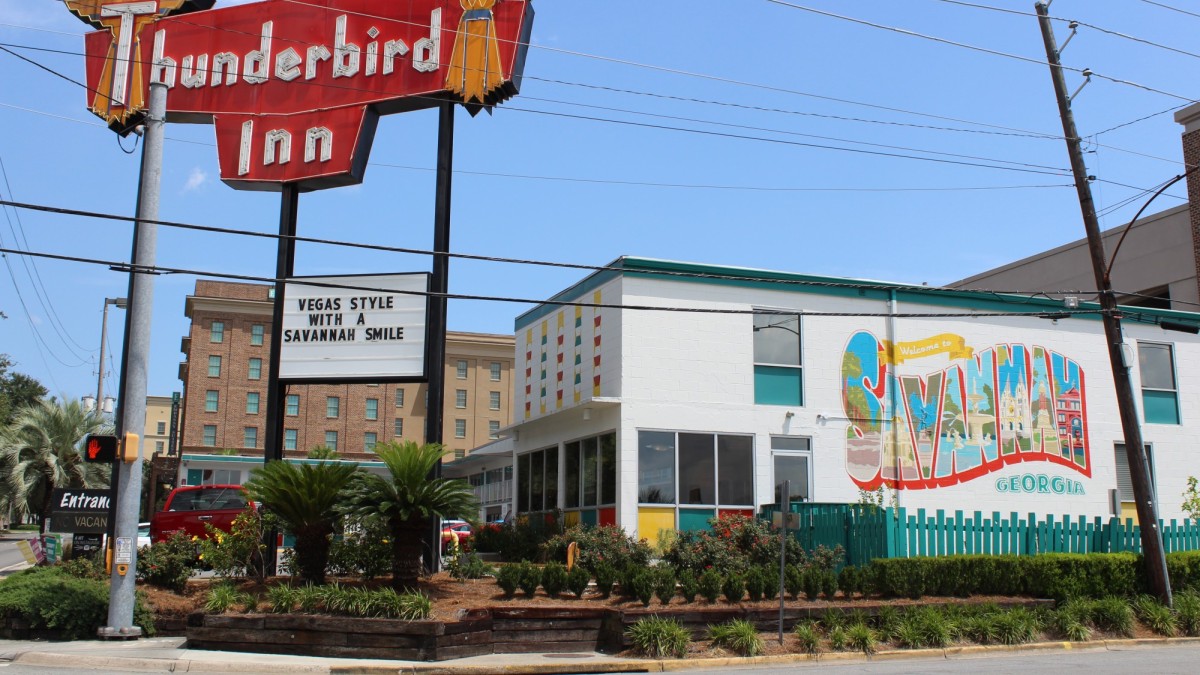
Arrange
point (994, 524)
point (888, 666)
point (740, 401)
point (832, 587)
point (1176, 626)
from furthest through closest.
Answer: point (740, 401) → point (994, 524) → point (1176, 626) → point (832, 587) → point (888, 666)

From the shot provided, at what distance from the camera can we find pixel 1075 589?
63.8 ft

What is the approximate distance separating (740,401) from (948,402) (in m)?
5.40

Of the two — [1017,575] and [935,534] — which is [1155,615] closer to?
[1017,575]

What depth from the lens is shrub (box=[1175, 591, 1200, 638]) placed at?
19.2m

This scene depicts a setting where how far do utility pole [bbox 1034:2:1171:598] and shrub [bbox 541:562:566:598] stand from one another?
11.3 meters

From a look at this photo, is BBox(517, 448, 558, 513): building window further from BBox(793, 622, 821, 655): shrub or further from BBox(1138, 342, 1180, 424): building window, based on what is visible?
BBox(1138, 342, 1180, 424): building window

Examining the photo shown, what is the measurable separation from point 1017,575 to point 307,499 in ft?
40.9

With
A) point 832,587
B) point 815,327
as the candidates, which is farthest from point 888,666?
point 815,327

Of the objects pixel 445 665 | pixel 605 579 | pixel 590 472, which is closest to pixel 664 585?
pixel 605 579

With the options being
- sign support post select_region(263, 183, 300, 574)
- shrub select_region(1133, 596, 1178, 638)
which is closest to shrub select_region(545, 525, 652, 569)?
sign support post select_region(263, 183, 300, 574)

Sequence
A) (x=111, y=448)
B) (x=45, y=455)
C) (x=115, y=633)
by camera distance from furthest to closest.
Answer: (x=45, y=455) → (x=111, y=448) → (x=115, y=633)

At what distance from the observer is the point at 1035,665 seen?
15086 mm

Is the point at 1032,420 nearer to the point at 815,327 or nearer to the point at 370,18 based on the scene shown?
the point at 815,327

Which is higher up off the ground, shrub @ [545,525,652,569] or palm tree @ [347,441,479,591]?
palm tree @ [347,441,479,591]
